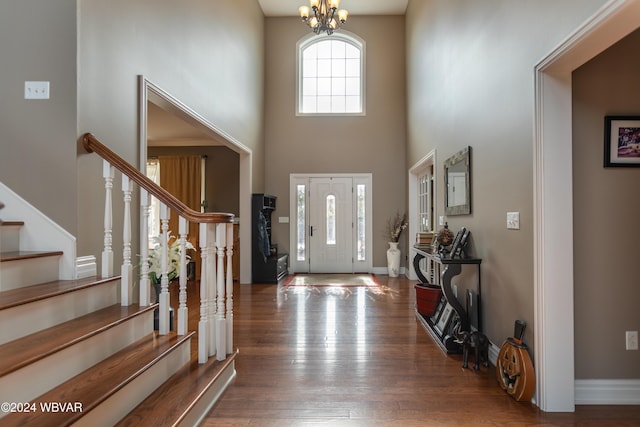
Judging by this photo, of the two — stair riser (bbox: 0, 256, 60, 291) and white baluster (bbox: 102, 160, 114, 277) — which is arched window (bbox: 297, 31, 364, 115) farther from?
stair riser (bbox: 0, 256, 60, 291)

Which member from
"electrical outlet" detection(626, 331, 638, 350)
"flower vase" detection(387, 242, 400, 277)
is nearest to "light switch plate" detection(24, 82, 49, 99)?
"electrical outlet" detection(626, 331, 638, 350)

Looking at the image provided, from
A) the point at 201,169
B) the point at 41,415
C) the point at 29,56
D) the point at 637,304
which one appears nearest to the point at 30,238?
the point at 29,56

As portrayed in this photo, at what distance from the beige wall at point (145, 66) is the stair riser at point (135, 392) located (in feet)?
3.04

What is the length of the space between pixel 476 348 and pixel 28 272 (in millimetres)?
3035

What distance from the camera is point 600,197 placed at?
7.32 ft

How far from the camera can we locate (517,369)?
88.6 inches

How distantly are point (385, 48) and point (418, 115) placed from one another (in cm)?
229

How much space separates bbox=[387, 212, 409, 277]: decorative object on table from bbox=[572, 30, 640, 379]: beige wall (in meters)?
4.87

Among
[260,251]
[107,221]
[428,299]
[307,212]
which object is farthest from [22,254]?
[307,212]

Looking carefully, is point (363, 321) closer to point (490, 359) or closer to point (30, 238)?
point (490, 359)

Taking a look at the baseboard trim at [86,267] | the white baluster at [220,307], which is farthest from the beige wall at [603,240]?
the baseboard trim at [86,267]

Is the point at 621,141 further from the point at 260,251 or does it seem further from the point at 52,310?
the point at 260,251

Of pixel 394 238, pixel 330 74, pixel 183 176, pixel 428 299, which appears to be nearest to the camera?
pixel 428 299

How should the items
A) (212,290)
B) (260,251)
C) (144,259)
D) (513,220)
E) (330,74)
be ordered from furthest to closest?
(330,74)
(260,251)
(513,220)
(212,290)
(144,259)
